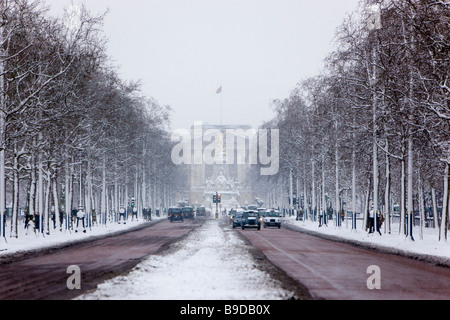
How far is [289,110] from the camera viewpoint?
78.2 meters

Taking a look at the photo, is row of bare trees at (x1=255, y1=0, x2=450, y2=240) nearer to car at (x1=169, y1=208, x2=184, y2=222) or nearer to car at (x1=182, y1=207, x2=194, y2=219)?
car at (x1=169, y1=208, x2=184, y2=222)

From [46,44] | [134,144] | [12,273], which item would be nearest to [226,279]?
[12,273]

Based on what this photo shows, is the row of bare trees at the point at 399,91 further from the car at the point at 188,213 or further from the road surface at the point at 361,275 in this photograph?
the car at the point at 188,213

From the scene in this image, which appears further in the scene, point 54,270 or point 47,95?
point 47,95

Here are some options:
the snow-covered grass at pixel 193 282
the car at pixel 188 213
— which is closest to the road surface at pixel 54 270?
the snow-covered grass at pixel 193 282

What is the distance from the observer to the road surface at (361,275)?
520 inches

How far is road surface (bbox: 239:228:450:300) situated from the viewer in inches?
520

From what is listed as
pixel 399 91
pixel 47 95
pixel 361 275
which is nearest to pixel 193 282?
pixel 361 275

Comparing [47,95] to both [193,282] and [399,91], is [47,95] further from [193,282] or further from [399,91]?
[193,282]

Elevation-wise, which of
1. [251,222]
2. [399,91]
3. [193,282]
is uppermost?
[399,91]

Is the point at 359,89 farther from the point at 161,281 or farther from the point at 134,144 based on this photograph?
the point at 134,144

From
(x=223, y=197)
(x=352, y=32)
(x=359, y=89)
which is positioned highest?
(x=352, y=32)

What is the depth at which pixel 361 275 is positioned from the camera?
16875 mm

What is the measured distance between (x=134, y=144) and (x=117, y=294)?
59.5 m
